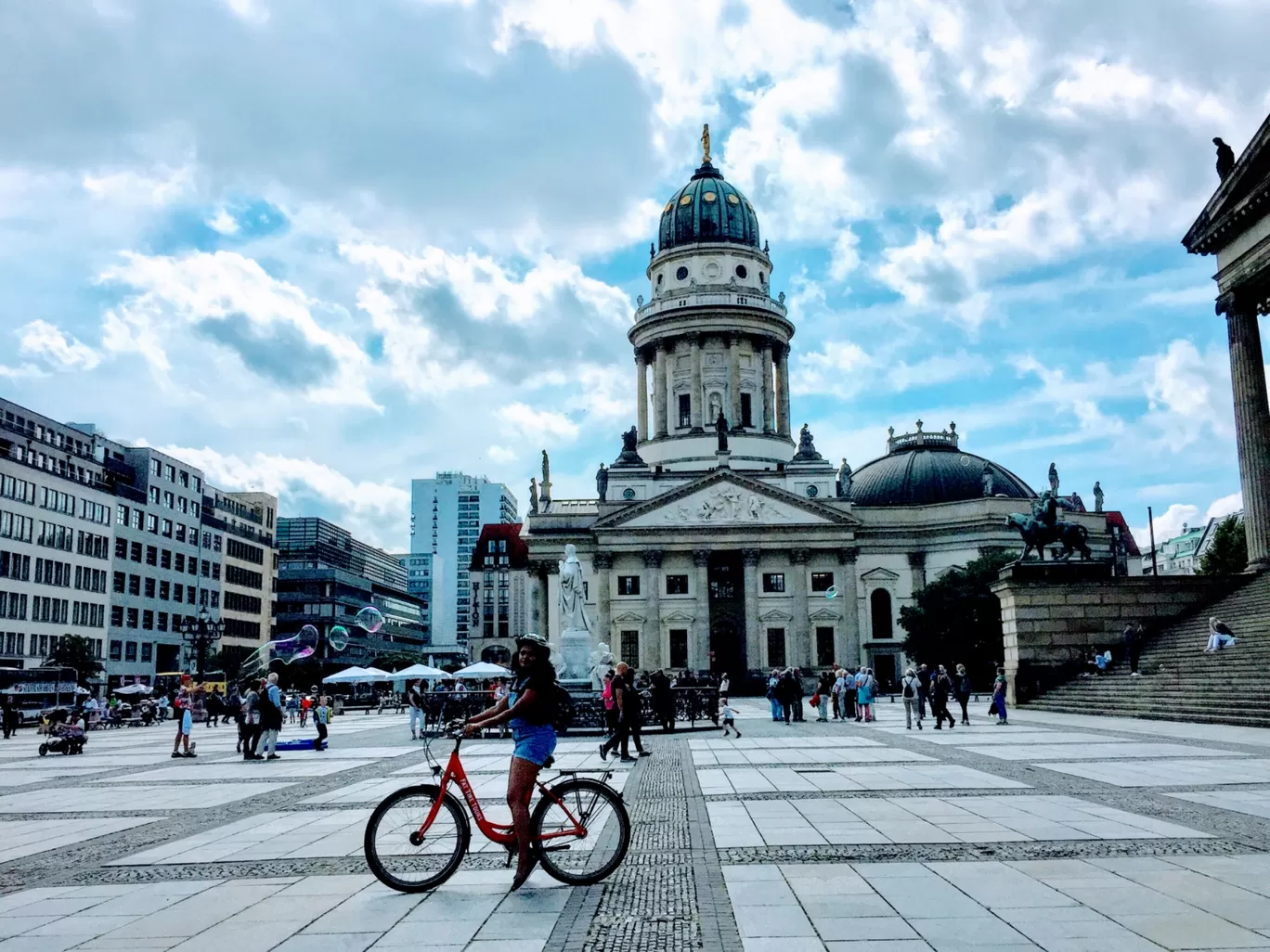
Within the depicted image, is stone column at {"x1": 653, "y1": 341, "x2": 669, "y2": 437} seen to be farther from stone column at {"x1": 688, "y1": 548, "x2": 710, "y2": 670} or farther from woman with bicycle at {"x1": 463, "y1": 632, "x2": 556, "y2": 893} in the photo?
woman with bicycle at {"x1": 463, "y1": 632, "x2": 556, "y2": 893}

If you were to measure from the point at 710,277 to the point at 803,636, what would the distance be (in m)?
33.8

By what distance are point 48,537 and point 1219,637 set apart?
69.8 m

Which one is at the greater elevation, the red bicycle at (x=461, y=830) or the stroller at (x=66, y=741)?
the red bicycle at (x=461, y=830)

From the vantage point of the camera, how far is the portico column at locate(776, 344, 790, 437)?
312 feet

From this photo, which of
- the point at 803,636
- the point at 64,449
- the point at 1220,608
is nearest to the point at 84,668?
the point at 64,449

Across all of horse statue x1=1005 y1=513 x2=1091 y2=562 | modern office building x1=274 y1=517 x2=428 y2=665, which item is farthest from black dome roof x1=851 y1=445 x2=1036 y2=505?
modern office building x1=274 y1=517 x2=428 y2=665

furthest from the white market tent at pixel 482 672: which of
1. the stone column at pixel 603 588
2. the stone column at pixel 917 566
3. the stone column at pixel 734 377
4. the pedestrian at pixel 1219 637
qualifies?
the stone column at pixel 734 377

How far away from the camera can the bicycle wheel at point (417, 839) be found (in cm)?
888

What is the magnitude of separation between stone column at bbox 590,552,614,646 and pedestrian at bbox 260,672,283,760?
183ft

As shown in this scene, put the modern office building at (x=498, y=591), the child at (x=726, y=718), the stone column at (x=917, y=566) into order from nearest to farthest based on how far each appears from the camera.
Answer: the child at (x=726, y=718), the stone column at (x=917, y=566), the modern office building at (x=498, y=591)

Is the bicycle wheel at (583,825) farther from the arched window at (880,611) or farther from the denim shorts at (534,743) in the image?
the arched window at (880,611)

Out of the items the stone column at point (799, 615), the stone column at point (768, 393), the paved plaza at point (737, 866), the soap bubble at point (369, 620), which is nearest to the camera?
the paved plaza at point (737, 866)

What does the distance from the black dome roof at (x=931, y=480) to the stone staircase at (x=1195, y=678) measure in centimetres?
5071

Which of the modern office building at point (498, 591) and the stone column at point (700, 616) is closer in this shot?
the stone column at point (700, 616)
